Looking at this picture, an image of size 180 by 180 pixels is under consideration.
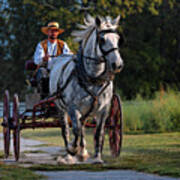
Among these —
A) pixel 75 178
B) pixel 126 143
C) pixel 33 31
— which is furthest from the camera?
pixel 33 31

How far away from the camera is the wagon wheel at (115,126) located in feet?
35.5

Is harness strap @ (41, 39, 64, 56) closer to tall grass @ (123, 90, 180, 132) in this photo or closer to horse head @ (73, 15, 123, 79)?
horse head @ (73, 15, 123, 79)

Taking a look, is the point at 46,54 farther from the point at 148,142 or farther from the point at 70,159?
the point at 148,142

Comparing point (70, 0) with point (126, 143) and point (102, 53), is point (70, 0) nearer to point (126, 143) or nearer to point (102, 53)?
point (126, 143)

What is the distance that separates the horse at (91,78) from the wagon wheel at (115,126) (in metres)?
1.24

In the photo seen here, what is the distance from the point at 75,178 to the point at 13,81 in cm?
3400

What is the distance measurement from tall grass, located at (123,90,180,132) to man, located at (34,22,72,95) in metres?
8.50

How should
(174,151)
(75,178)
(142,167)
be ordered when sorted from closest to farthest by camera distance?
(75,178), (142,167), (174,151)

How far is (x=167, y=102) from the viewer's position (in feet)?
68.7

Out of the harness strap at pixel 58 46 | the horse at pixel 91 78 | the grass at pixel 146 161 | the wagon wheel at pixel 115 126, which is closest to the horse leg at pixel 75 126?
the horse at pixel 91 78

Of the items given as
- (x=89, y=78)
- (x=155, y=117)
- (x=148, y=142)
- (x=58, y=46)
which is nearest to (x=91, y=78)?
(x=89, y=78)

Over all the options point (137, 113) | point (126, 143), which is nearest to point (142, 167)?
point (126, 143)

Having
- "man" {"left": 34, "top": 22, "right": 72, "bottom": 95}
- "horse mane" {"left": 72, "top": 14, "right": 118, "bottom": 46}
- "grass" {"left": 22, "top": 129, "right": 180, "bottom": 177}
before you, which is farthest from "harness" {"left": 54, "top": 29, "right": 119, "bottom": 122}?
"man" {"left": 34, "top": 22, "right": 72, "bottom": 95}

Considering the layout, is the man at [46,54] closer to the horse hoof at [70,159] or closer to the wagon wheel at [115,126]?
the wagon wheel at [115,126]
